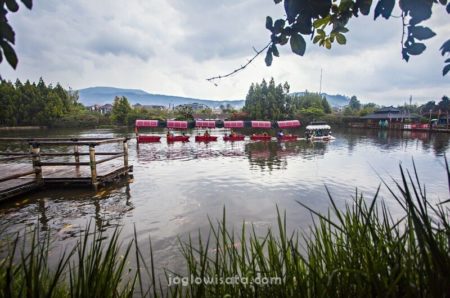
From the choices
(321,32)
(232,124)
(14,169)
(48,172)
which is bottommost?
(48,172)

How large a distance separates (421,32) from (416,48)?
0.12 metres

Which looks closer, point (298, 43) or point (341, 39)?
point (298, 43)

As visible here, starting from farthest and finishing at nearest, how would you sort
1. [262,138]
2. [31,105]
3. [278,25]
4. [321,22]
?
[31,105]
[262,138]
[321,22]
[278,25]

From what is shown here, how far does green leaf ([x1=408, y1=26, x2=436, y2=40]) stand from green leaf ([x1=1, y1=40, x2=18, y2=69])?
254 cm

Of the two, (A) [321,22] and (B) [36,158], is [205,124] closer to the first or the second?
(B) [36,158]

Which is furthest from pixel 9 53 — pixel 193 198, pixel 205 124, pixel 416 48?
pixel 205 124

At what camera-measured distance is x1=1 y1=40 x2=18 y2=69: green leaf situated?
140cm

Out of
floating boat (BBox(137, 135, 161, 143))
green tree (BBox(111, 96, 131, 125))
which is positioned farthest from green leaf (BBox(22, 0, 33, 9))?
green tree (BBox(111, 96, 131, 125))

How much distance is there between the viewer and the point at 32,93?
78625 mm

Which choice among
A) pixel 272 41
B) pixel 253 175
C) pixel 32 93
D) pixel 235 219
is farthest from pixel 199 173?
pixel 32 93

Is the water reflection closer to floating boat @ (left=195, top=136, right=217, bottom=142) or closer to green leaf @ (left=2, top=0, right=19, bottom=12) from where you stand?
green leaf @ (left=2, top=0, right=19, bottom=12)

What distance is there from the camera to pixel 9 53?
142cm

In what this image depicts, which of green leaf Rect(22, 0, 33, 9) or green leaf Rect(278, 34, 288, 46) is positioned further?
green leaf Rect(278, 34, 288, 46)

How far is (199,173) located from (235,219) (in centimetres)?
758
